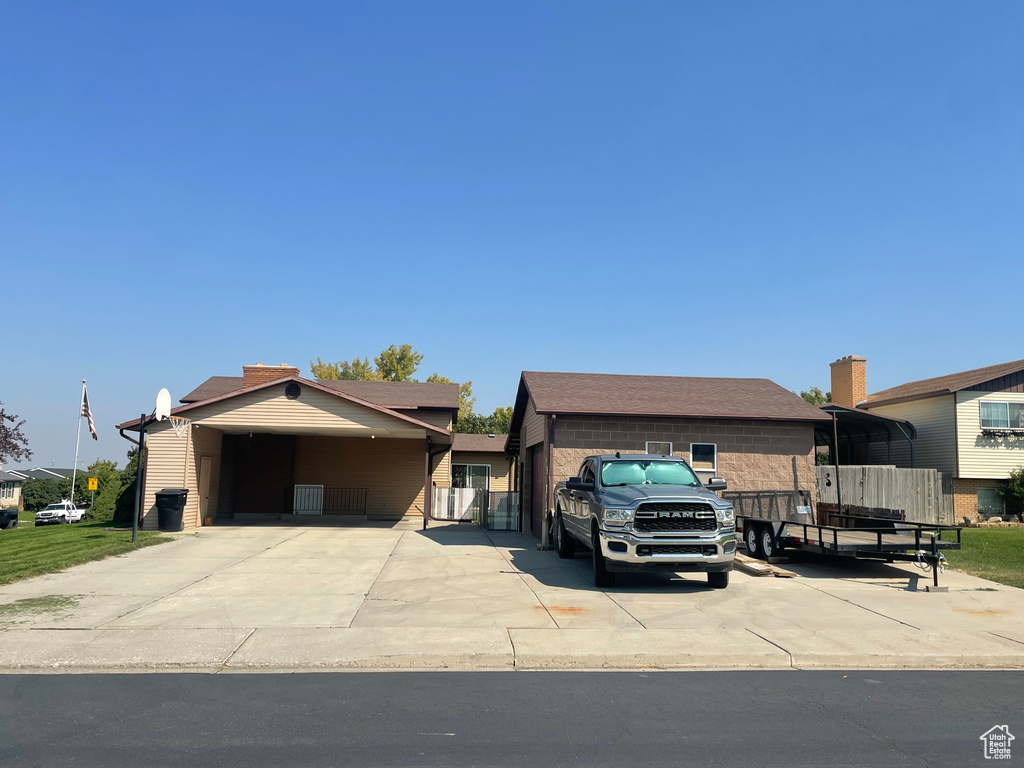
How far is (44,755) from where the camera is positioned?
4867 millimetres

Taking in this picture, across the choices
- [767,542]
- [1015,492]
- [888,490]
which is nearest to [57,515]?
[767,542]

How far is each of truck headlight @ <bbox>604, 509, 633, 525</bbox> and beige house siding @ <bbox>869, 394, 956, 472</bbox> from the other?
939 inches

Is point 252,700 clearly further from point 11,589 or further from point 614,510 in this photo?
point 11,589

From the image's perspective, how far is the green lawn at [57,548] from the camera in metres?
13.3

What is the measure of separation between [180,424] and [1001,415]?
3043 centimetres

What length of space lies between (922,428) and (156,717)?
33.1m

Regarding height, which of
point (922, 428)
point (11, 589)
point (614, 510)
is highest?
point (922, 428)

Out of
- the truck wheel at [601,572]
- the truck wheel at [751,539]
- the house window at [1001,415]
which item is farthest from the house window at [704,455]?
the house window at [1001,415]

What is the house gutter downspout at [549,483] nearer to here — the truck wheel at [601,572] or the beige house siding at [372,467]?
the truck wheel at [601,572]

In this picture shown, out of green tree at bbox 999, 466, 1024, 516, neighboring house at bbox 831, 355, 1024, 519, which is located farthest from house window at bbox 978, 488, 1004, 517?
green tree at bbox 999, 466, 1024, 516

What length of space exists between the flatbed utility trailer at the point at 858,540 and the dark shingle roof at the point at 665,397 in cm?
361

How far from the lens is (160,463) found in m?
21.1

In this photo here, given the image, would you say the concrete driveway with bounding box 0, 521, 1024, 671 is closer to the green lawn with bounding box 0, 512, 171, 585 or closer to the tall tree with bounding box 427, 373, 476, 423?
the green lawn with bounding box 0, 512, 171, 585

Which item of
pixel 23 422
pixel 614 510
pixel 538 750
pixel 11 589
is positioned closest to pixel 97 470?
pixel 23 422
